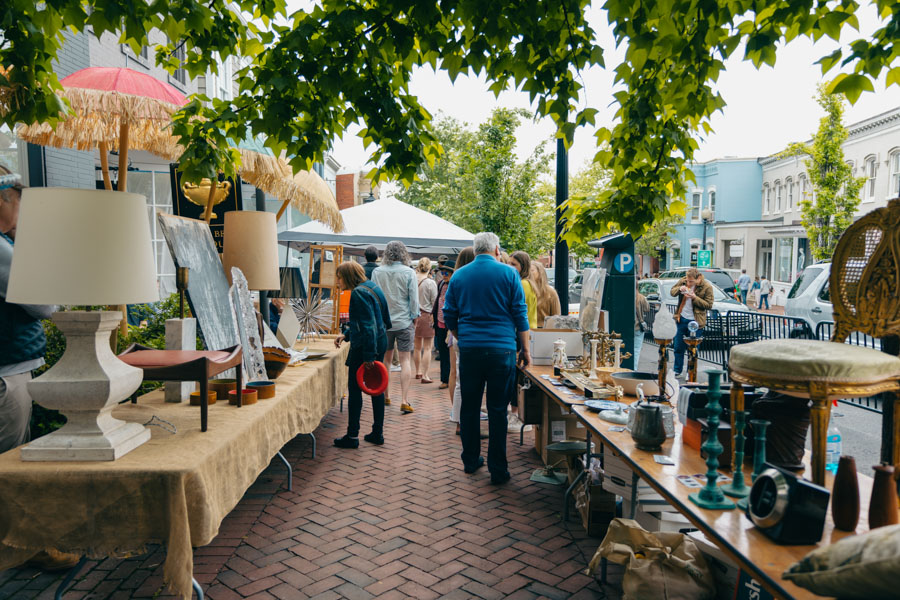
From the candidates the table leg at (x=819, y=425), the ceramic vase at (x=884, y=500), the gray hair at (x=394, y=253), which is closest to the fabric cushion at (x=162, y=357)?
the table leg at (x=819, y=425)

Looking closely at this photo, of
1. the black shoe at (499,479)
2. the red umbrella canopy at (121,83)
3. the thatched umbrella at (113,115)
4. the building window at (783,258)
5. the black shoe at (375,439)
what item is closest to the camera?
the thatched umbrella at (113,115)

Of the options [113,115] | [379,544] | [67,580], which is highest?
[113,115]

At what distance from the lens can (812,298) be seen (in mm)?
9797

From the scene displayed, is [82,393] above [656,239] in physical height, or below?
below

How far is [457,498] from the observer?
4.82 m

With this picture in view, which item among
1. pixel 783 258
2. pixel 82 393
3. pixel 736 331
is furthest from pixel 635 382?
pixel 783 258

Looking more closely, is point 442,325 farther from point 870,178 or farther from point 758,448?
point 870,178

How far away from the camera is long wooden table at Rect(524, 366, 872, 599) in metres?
1.73

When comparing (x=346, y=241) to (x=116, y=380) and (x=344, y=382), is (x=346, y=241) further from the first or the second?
(x=116, y=380)

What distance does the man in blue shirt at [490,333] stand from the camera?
5.01m

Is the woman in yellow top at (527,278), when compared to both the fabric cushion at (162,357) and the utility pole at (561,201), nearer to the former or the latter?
the utility pole at (561,201)

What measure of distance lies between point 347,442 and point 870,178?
1218 inches

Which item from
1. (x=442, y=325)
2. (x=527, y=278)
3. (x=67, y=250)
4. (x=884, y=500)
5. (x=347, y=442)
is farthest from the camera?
(x=442, y=325)

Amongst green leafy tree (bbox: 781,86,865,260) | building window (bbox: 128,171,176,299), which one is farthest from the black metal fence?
green leafy tree (bbox: 781,86,865,260)
